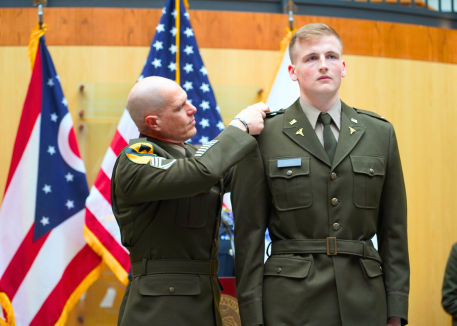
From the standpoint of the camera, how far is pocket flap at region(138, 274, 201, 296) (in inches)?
64.8

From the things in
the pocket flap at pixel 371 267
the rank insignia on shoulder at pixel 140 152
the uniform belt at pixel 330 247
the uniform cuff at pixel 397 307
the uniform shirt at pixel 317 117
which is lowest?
the uniform cuff at pixel 397 307

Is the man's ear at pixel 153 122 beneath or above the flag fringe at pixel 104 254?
above

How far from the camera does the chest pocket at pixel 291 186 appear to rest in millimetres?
1671

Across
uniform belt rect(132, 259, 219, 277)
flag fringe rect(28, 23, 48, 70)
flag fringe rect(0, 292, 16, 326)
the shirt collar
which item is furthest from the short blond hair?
flag fringe rect(0, 292, 16, 326)

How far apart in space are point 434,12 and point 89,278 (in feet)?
11.3

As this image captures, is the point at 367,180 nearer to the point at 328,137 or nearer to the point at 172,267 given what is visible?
the point at 328,137

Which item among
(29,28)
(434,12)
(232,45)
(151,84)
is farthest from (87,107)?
(434,12)

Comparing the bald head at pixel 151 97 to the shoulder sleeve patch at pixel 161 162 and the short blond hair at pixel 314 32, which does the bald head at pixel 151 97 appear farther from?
the short blond hair at pixel 314 32

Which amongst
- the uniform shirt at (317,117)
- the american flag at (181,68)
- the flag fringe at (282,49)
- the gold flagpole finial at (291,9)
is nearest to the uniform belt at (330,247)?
the uniform shirt at (317,117)

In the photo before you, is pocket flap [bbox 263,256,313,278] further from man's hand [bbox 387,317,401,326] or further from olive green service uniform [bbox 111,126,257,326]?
man's hand [bbox 387,317,401,326]

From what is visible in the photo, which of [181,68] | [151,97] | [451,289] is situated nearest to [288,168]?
[151,97]

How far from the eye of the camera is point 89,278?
3217 mm

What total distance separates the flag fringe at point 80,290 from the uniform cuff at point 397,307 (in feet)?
6.77

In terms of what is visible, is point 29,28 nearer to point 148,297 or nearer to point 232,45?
point 232,45
